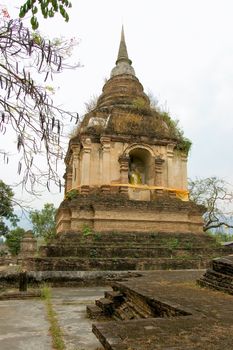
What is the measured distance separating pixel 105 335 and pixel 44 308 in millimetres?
4437

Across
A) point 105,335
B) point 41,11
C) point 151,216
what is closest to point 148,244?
point 151,216

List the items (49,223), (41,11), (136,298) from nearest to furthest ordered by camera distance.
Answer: (41,11), (136,298), (49,223)

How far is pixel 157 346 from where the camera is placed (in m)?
2.89

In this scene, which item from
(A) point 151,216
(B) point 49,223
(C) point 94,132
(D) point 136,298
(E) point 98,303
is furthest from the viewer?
(B) point 49,223

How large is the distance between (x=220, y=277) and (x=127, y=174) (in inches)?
355

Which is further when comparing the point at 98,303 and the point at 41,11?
the point at 98,303

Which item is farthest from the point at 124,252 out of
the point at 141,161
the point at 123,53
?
the point at 123,53

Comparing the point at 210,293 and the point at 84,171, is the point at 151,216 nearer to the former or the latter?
the point at 84,171

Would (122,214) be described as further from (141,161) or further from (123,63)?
(123,63)

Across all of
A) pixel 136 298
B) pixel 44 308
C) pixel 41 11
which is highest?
pixel 41 11

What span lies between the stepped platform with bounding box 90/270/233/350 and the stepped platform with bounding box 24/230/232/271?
5.75 metres

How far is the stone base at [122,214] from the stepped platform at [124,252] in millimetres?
473

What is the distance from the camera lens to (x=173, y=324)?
3.56 metres

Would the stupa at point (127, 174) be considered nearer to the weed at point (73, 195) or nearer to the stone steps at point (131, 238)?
the weed at point (73, 195)
